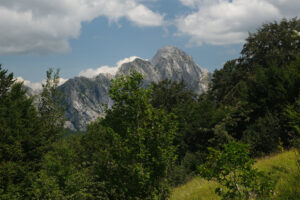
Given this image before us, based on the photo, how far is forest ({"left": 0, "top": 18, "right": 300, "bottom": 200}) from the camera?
569 centimetres

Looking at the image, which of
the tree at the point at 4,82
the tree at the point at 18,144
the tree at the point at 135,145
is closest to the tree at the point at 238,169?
the tree at the point at 135,145

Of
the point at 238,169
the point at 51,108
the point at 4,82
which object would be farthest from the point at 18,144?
the point at 238,169

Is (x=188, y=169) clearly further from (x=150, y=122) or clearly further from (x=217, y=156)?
(x=217, y=156)

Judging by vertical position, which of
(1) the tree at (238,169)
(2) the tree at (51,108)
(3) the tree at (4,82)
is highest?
(3) the tree at (4,82)

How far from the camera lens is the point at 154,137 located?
8.73m

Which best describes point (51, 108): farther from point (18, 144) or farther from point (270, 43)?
point (270, 43)

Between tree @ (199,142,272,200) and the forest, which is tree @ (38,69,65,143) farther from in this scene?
tree @ (199,142,272,200)

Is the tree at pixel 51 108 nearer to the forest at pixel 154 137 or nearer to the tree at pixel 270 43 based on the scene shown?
the forest at pixel 154 137

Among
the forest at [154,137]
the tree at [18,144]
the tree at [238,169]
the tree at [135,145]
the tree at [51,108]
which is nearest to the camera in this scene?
the tree at [238,169]

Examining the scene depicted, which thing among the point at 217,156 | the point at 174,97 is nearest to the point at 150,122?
the point at 217,156

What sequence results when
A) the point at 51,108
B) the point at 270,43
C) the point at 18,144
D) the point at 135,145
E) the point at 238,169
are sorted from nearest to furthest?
the point at 238,169 < the point at 135,145 < the point at 18,144 < the point at 51,108 < the point at 270,43

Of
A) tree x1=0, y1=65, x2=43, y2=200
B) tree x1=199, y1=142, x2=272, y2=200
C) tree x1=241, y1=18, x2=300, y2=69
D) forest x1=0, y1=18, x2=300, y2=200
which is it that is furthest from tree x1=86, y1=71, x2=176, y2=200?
tree x1=241, y1=18, x2=300, y2=69

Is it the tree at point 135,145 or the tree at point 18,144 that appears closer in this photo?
the tree at point 135,145

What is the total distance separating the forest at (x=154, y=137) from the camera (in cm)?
569
